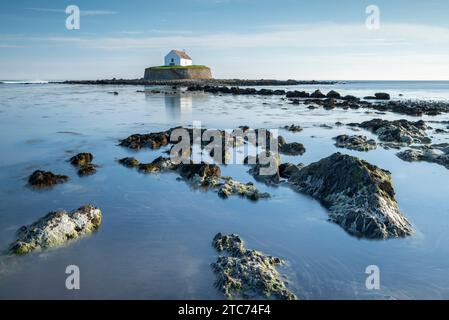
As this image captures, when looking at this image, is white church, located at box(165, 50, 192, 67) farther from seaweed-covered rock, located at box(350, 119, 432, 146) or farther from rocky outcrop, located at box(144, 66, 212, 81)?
seaweed-covered rock, located at box(350, 119, 432, 146)

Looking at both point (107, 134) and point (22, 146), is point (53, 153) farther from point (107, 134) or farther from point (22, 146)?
point (107, 134)

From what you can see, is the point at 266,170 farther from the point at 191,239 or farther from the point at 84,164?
the point at 84,164

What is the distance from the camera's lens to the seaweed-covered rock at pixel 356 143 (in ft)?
73.6

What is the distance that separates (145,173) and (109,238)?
6.56 meters

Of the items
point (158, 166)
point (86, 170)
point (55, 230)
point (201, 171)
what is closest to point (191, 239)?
point (55, 230)

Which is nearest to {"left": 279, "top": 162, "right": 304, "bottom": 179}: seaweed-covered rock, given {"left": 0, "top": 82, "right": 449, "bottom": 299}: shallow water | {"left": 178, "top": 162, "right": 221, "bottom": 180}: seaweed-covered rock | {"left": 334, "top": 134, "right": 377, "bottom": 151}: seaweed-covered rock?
{"left": 0, "top": 82, "right": 449, "bottom": 299}: shallow water

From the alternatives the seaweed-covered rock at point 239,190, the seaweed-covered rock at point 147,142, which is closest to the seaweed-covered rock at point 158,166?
the seaweed-covered rock at point 239,190

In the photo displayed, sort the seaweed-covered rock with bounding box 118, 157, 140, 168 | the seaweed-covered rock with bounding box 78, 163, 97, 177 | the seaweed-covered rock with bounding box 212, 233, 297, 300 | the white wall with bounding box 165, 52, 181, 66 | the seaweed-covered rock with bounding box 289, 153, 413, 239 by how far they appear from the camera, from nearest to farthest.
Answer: the seaweed-covered rock with bounding box 212, 233, 297, 300 < the seaweed-covered rock with bounding box 289, 153, 413, 239 < the seaweed-covered rock with bounding box 78, 163, 97, 177 < the seaweed-covered rock with bounding box 118, 157, 140, 168 < the white wall with bounding box 165, 52, 181, 66

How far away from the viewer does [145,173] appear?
645 inches

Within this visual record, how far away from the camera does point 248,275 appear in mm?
8266

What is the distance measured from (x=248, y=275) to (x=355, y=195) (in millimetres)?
5313

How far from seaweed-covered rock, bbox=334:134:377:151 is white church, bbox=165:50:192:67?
114m

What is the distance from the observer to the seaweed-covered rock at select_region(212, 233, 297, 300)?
7.81 meters

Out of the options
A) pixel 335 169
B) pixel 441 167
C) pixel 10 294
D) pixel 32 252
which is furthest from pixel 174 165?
pixel 441 167
